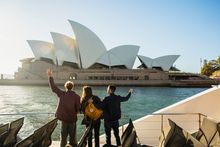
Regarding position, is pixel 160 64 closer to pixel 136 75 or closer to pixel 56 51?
pixel 136 75

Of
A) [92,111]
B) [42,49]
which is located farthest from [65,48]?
[92,111]

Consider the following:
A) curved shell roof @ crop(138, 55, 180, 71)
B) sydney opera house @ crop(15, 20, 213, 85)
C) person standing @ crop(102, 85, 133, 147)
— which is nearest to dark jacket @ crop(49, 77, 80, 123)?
person standing @ crop(102, 85, 133, 147)

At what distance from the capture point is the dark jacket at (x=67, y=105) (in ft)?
10.9

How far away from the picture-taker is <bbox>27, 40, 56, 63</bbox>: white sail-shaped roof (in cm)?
5411

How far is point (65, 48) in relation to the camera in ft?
167

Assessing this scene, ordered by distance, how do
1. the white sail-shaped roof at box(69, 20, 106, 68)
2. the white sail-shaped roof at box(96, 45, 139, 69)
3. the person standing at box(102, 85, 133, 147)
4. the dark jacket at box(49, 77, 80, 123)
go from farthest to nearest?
the white sail-shaped roof at box(96, 45, 139, 69) < the white sail-shaped roof at box(69, 20, 106, 68) < the person standing at box(102, 85, 133, 147) < the dark jacket at box(49, 77, 80, 123)

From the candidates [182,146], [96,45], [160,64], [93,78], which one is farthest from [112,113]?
[160,64]

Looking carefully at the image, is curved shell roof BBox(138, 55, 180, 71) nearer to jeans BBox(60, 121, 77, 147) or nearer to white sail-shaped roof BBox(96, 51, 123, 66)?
white sail-shaped roof BBox(96, 51, 123, 66)

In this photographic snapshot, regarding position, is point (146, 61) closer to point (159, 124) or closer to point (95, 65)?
point (95, 65)

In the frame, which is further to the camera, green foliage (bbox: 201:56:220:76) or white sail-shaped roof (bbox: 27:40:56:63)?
green foliage (bbox: 201:56:220:76)

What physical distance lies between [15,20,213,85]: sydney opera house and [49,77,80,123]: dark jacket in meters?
47.1

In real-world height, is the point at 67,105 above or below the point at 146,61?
below

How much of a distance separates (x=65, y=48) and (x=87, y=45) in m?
5.11

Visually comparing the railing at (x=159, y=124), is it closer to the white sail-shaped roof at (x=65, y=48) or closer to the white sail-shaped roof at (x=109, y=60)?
the white sail-shaped roof at (x=65, y=48)
